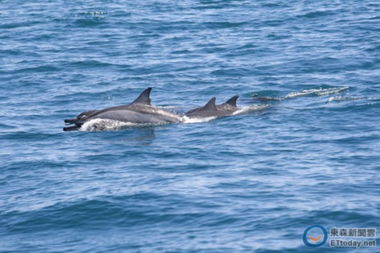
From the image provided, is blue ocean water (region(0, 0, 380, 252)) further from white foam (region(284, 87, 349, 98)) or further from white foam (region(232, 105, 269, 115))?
white foam (region(232, 105, 269, 115))

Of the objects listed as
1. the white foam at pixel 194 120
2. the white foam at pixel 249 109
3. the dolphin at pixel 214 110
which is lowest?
the white foam at pixel 249 109

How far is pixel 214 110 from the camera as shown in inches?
906

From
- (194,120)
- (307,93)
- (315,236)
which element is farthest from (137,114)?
(315,236)

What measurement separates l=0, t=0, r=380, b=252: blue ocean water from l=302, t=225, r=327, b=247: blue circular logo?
131 mm

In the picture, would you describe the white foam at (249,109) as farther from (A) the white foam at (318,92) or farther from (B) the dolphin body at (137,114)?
(B) the dolphin body at (137,114)

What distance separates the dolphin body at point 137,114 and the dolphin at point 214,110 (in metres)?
0.46

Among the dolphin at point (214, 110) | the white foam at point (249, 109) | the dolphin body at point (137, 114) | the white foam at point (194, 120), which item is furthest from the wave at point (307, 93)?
the dolphin body at point (137, 114)

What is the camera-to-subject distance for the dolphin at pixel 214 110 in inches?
898

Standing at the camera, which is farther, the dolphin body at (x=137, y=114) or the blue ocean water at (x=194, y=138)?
the dolphin body at (x=137, y=114)

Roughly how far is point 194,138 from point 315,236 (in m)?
7.39

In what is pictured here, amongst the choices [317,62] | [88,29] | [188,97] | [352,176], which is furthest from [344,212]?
[88,29]

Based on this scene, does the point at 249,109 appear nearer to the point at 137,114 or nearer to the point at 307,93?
the point at 307,93

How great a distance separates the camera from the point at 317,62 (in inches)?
1170

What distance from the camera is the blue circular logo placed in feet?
44.8
